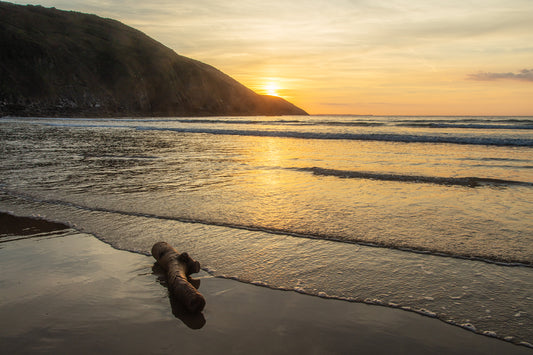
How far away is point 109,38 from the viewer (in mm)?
126250

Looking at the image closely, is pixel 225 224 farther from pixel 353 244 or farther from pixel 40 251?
pixel 40 251

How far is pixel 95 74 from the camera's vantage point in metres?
106

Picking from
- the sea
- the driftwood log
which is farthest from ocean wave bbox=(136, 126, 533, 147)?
the driftwood log

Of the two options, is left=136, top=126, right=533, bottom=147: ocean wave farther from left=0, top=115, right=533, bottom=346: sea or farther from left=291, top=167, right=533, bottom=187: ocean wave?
left=291, top=167, right=533, bottom=187: ocean wave

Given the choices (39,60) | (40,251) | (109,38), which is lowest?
(40,251)

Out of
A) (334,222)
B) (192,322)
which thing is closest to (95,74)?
(334,222)

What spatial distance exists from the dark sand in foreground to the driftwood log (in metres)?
0.13

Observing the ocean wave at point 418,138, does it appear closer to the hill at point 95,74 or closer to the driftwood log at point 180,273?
the driftwood log at point 180,273

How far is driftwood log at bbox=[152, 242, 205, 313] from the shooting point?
3.55 meters

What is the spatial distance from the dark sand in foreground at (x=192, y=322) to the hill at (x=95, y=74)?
3298 inches

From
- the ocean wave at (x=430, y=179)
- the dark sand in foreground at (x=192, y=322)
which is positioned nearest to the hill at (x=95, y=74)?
the ocean wave at (x=430, y=179)

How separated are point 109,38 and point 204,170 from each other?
13425 cm

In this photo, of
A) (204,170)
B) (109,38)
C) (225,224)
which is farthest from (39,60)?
(225,224)

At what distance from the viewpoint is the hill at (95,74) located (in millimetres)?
89562
